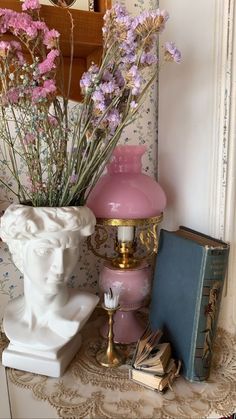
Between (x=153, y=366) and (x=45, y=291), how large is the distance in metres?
0.28

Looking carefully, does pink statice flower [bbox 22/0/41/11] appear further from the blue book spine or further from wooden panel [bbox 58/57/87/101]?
the blue book spine

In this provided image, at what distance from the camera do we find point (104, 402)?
28.0 inches

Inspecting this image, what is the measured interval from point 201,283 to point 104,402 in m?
0.31

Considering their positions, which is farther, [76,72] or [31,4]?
[76,72]

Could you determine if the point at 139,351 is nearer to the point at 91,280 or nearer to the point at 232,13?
the point at 91,280

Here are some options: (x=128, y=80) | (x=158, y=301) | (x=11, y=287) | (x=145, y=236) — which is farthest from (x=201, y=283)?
(x=11, y=287)

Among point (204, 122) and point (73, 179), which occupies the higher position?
point (204, 122)

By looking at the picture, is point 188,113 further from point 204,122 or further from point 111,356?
point 111,356

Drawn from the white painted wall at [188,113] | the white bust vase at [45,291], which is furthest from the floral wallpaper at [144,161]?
the white bust vase at [45,291]

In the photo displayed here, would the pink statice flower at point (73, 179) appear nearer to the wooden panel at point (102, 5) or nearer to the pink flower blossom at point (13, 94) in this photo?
the pink flower blossom at point (13, 94)

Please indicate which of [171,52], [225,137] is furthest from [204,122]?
[171,52]

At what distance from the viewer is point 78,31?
0.94 meters

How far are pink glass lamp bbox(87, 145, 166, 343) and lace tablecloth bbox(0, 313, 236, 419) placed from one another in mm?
157

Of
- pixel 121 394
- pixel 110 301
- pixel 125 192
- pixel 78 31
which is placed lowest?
pixel 121 394
